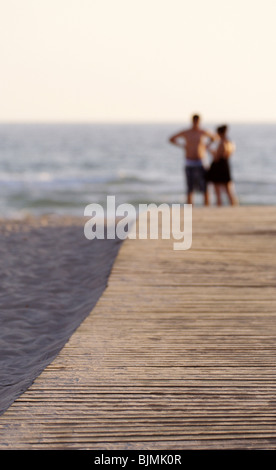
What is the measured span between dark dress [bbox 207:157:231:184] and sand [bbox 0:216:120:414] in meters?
2.35

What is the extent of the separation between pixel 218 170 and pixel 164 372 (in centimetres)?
709

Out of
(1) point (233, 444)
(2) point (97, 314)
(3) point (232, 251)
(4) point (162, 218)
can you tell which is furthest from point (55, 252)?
(1) point (233, 444)

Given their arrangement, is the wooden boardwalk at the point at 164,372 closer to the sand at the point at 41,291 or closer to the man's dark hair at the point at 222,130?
the sand at the point at 41,291

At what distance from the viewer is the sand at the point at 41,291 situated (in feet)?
14.3

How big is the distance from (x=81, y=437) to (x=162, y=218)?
20.2 ft

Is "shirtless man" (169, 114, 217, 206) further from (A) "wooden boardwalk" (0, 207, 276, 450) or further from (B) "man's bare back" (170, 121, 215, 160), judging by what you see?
(A) "wooden boardwalk" (0, 207, 276, 450)

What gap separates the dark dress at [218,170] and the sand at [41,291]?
92.3 inches

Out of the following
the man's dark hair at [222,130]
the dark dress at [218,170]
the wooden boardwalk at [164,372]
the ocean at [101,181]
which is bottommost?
the wooden boardwalk at [164,372]

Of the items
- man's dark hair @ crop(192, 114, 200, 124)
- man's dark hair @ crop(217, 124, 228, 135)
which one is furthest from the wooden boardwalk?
man's dark hair @ crop(217, 124, 228, 135)

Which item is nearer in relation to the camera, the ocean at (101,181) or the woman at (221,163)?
the woman at (221,163)

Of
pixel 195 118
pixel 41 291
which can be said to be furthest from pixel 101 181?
pixel 41 291

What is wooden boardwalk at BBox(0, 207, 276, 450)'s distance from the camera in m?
2.77

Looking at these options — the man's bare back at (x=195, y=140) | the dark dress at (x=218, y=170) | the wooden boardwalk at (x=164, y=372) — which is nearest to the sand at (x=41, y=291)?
the wooden boardwalk at (x=164, y=372)

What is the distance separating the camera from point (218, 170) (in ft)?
33.3
